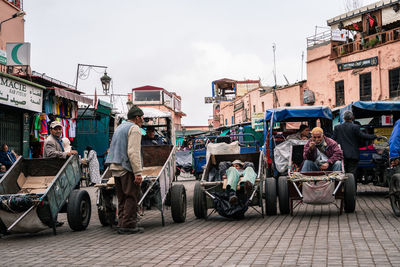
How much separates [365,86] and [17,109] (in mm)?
22788

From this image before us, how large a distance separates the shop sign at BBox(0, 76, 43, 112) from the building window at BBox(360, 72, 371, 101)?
21.5 m

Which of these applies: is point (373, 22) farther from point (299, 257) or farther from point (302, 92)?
point (299, 257)

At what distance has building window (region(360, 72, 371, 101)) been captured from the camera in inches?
1245

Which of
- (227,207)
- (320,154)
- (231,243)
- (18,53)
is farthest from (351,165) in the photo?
(18,53)

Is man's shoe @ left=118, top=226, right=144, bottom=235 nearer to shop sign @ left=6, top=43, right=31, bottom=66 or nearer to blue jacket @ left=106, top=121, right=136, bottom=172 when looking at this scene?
blue jacket @ left=106, top=121, right=136, bottom=172

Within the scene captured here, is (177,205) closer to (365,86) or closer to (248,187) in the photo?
(248,187)

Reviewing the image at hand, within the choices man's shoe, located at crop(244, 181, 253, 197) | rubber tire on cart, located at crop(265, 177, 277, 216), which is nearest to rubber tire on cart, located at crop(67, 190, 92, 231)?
man's shoe, located at crop(244, 181, 253, 197)

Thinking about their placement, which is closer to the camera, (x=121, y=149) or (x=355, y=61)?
(x=121, y=149)

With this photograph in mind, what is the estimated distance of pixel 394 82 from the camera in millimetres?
29578

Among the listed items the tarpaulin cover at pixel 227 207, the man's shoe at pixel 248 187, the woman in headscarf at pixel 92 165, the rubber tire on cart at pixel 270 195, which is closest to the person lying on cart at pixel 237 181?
the man's shoe at pixel 248 187

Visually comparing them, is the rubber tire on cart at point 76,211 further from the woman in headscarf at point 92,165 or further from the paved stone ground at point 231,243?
the woman in headscarf at point 92,165

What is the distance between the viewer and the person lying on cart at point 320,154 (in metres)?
9.28

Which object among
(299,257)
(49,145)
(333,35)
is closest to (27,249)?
(49,145)

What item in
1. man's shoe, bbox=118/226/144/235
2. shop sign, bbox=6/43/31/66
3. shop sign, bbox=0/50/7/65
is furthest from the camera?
shop sign, bbox=6/43/31/66
